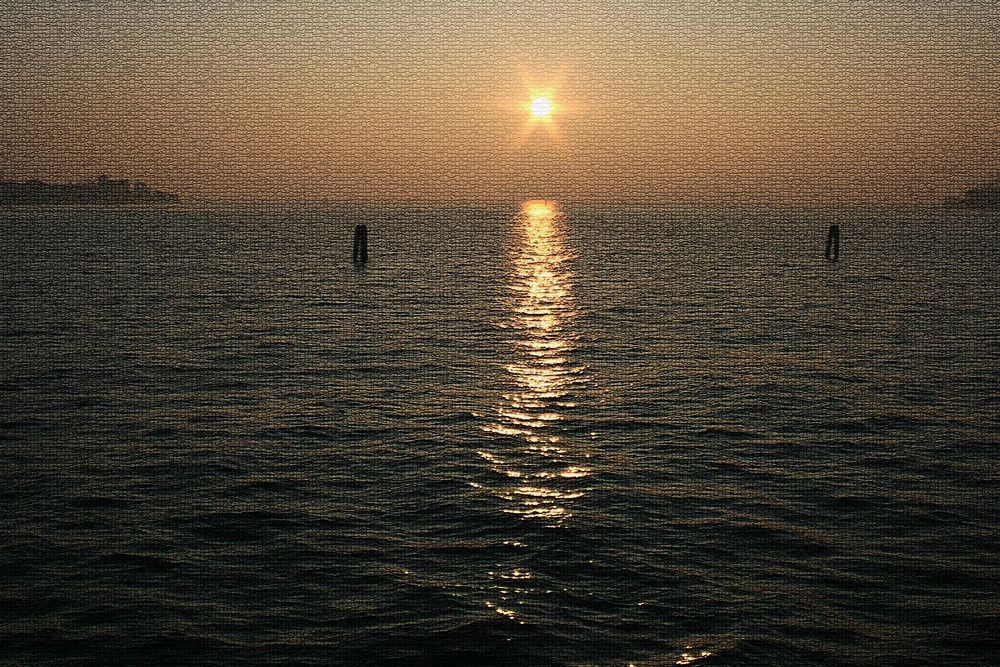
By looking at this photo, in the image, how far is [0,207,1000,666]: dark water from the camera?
343 inches

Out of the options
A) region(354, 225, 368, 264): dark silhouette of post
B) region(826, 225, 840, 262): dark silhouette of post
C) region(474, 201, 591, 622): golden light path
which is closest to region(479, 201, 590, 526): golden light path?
region(474, 201, 591, 622): golden light path

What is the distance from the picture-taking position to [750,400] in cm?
1925

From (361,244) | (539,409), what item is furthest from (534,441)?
(361,244)

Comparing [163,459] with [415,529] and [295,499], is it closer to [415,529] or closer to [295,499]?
[295,499]

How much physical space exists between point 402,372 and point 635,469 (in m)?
9.49

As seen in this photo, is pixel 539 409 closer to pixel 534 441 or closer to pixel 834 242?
pixel 534 441

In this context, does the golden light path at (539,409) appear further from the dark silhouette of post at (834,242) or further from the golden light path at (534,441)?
the dark silhouette of post at (834,242)

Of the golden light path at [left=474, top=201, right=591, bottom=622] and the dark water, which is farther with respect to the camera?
the golden light path at [left=474, top=201, right=591, bottom=622]

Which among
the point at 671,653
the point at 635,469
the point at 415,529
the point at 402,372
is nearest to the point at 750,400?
the point at 635,469

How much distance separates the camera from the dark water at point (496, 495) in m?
8.71

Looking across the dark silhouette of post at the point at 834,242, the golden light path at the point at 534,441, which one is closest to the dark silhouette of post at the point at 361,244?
the golden light path at the point at 534,441

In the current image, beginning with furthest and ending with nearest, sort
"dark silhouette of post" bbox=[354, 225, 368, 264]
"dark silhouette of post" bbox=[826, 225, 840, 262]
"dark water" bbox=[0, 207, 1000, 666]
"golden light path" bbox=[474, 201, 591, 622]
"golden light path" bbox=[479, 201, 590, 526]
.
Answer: "dark silhouette of post" bbox=[826, 225, 840, 262]
"dark silhouette of post" bbox=[354, 225, 368, 264]
"golden light path" bbox=[479, 201, 590, 526]
"golden light path" bbox=[474, 201, 591, 622]
"dark water" bbox=[0, 207, 1000, 666]

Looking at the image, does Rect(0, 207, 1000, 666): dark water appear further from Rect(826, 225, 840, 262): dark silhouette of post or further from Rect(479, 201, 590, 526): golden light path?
Rect(826, 225, 840, 262): dark silhouette of post

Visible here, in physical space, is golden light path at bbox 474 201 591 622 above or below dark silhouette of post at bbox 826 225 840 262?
below
